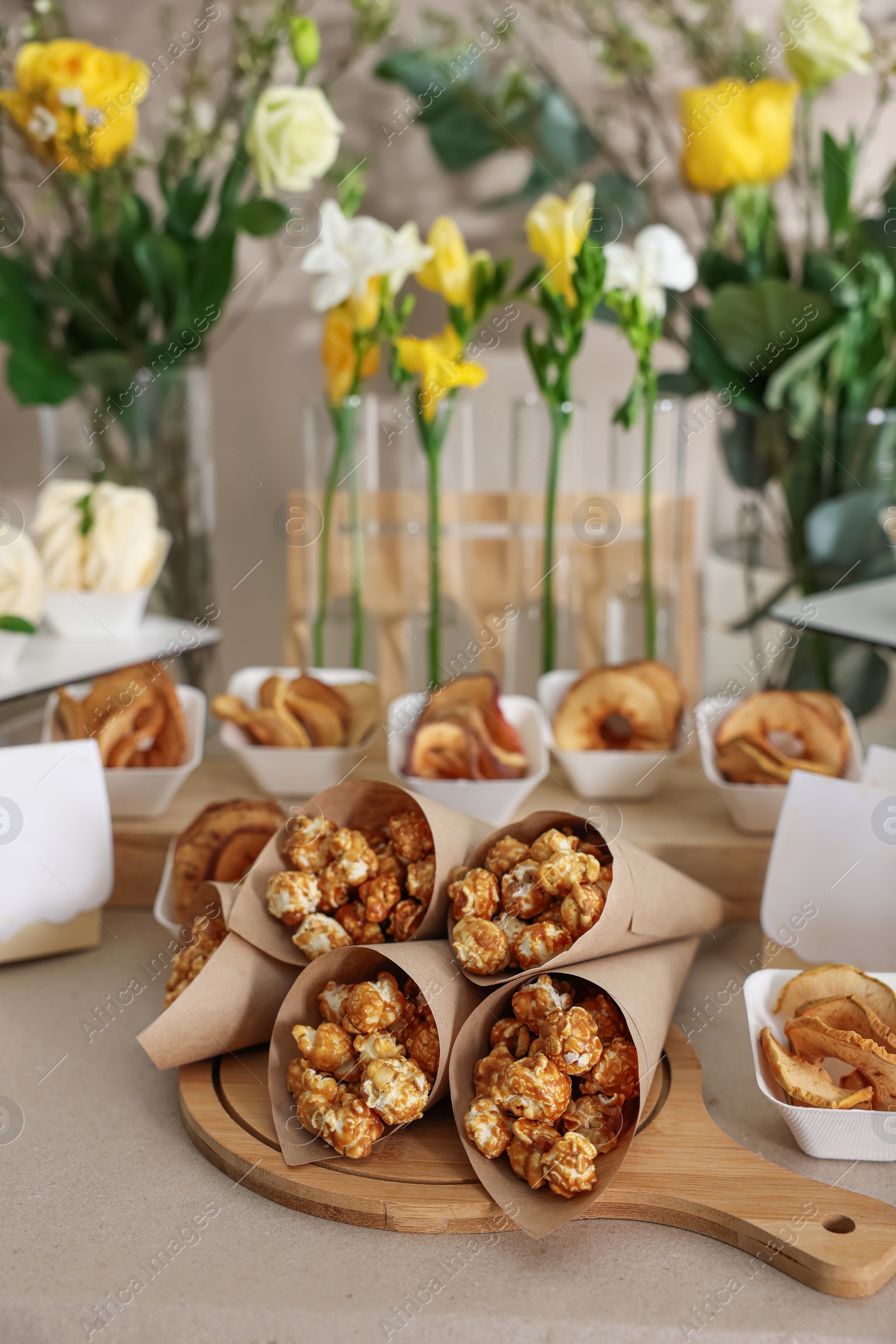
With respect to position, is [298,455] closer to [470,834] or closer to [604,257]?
[604,257]

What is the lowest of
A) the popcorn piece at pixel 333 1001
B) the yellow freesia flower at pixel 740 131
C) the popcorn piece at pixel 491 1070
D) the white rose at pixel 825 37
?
the popcorn piece at pixel 491 1070

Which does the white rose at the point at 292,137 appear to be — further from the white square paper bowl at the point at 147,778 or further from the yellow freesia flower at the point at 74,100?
the white square paper bowl at the point at 147,778

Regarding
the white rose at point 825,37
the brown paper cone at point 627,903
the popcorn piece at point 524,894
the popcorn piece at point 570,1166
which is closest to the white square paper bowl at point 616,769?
the brown paper cone at point 627,903

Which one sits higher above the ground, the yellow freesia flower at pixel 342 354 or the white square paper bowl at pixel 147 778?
the yellow freesia flower at pixel 342 354

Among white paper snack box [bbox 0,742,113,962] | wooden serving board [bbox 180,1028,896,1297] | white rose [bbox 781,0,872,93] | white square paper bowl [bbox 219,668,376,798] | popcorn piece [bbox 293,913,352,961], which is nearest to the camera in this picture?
wooden serving board [bbox 180,1028,896,1297]

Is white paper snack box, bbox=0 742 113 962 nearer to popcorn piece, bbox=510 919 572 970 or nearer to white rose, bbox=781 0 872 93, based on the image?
popcorn piece, bbox=510 919 572 970

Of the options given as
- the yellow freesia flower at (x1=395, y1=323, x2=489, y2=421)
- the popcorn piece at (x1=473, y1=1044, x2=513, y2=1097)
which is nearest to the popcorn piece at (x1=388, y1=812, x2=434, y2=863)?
the popcorn piece at (x1=473, y1=1044, x2=513, y2=1097)

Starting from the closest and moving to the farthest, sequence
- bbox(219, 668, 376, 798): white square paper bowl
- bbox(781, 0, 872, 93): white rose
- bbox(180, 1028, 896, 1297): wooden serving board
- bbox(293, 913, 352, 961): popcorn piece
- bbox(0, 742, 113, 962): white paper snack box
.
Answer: bbox(180, 1028, 896, 1297): wooden serving board
bbox(293, 913, 352, 961): popcorn piece
bbox(0, 742, 113, 962): white paper snack box
bbox(219, 668, 376, 798): white square paper bowl
bbox(781, 0, 872, 93): white rose

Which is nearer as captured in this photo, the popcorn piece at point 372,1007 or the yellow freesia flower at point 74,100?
the popcorn piece at point 372,1007

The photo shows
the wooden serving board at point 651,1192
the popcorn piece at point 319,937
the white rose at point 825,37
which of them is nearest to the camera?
the wooden serving board at point 651,1192

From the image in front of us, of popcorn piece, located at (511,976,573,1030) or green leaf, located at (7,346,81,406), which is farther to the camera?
green leaf, located at (7,346,81,406)
